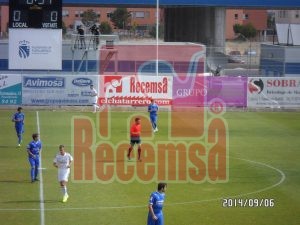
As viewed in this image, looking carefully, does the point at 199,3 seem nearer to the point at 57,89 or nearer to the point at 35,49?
the point at 35,49

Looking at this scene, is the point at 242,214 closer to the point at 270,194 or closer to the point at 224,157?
the point at 270,194

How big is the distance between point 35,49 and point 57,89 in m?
3.40

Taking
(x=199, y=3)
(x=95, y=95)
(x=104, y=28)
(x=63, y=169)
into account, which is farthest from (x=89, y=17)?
(x=63, y=169)

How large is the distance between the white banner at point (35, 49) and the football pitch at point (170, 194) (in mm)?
14768

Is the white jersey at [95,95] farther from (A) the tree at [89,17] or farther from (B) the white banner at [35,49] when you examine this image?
(A) the tree at [89,17]

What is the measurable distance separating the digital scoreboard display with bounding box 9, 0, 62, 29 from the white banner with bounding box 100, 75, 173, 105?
15.8ft

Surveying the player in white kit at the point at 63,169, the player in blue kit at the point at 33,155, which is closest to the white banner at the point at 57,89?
the player in blue kit at the point at 33,155

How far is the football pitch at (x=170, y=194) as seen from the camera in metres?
19.4

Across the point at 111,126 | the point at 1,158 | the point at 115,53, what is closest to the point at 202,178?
the point at 1,158

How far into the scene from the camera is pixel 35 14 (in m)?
46.2

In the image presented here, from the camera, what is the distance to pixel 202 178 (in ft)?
82.1

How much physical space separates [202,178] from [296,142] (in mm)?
10453

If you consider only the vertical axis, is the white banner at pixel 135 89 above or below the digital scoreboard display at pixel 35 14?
below
